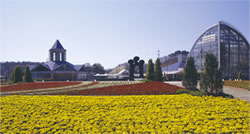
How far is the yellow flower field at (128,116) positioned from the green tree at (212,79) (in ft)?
6.11

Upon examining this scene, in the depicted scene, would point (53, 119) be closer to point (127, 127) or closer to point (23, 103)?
point (127, 127)

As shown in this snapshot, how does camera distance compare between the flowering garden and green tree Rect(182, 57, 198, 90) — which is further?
green tree Rect(182, 57, 198, 90)

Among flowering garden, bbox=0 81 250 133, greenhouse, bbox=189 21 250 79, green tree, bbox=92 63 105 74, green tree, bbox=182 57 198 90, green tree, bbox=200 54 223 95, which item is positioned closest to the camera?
flowering garden, bbox=0 81 250 133

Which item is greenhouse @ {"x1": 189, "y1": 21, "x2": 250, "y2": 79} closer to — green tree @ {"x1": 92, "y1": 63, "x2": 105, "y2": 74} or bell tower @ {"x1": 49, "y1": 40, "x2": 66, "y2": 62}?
bell tower @ {"x1": 49, "y1": 40, "x2": 66, "y2": 62}

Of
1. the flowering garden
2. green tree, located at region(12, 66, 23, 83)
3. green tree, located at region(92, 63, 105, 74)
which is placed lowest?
the flowering garden

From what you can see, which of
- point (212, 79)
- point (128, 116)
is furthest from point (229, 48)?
point (128, 116)

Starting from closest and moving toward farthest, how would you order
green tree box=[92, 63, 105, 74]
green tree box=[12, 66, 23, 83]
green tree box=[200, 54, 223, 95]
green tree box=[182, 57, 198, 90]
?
1. green tree box=[200, 54, 223, 95]
2. green tree box=[182, 57, 198, 90]
3. green tree box=[12, 66, 23, 83]
4. green tree box=[92, 63, 105, 74]

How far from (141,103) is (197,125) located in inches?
168

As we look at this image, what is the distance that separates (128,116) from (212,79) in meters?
8.06

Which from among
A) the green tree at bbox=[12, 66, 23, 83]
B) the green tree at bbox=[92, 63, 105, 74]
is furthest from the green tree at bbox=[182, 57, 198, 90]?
the green tree at bbox=[92, 63, 105, 74]

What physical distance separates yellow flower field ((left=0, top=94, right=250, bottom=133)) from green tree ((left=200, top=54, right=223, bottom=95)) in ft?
6.11

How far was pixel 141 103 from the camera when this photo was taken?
12.2 metres

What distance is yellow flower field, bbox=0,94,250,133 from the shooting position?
27.3 ft

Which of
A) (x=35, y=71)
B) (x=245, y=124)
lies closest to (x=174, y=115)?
(x=245, y=124)
